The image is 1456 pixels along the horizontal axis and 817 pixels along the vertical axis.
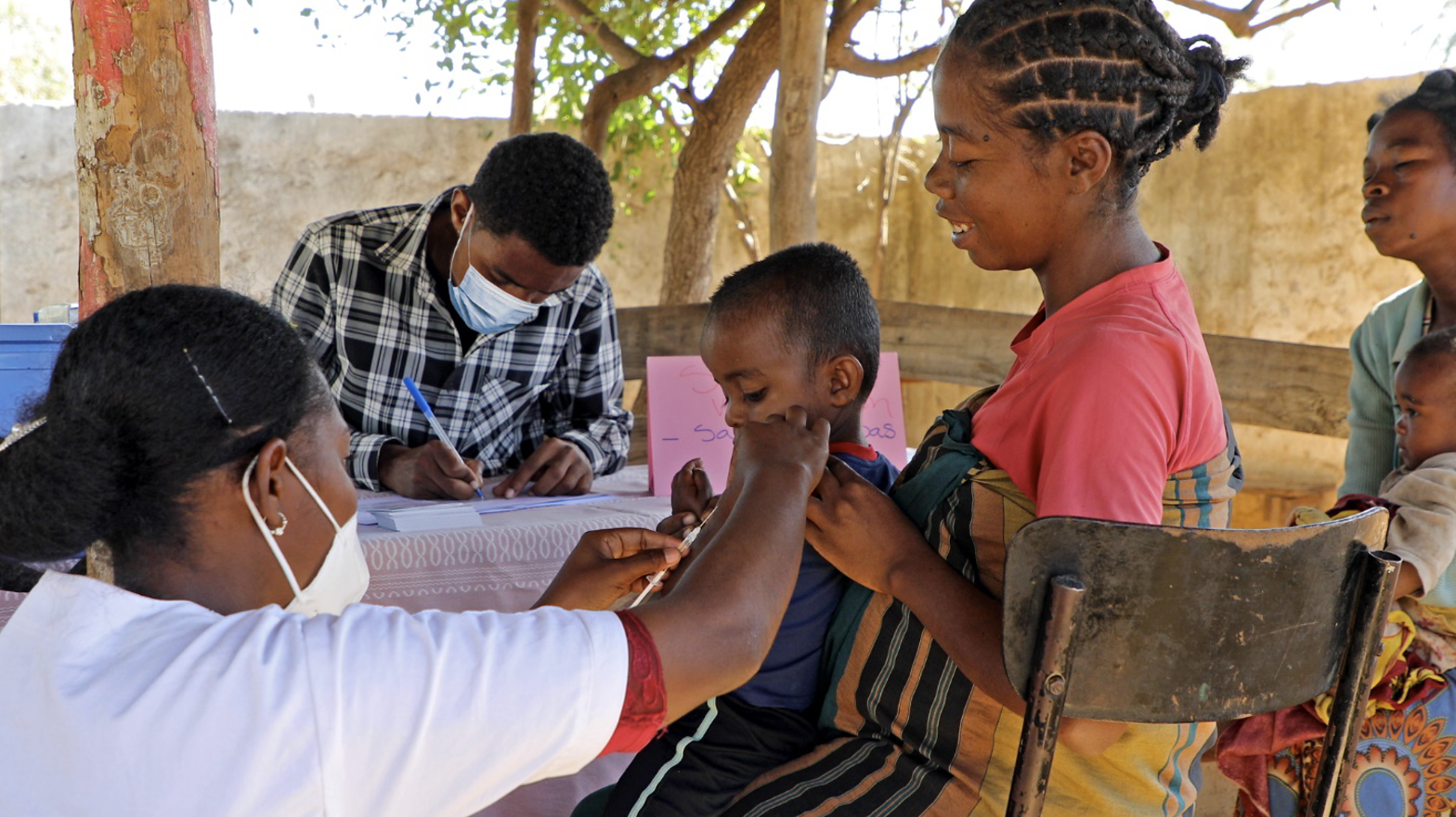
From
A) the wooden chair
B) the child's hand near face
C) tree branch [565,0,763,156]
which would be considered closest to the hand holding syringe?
the child's hand near face

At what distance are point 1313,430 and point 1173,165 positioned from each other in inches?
203

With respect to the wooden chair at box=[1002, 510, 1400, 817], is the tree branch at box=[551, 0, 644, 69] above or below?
above

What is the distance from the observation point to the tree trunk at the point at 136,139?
2078mm

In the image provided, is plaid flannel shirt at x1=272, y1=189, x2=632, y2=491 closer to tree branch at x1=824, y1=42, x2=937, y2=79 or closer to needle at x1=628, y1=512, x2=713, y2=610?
needle at x1=628, y1=512, x2=713, y2=610

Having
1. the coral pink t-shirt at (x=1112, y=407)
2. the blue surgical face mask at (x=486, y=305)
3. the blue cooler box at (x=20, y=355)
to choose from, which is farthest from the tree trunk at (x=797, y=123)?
the coral pink t-shirt at (x=1112, y=407)

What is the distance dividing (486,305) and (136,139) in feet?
3.66

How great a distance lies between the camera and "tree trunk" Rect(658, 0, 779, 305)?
620 centimetres

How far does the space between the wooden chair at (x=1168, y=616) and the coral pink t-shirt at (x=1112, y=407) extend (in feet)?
0.27

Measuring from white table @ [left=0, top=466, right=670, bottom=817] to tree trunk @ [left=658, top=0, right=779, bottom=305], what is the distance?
419cm

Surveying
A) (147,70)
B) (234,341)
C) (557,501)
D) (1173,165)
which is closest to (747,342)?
(557,501)

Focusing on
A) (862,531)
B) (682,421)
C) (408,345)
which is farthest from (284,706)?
(408,345)

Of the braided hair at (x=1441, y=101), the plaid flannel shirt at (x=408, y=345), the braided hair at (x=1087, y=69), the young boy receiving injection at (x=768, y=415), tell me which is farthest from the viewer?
the plaid flannel shirt at (x=408, y=345)

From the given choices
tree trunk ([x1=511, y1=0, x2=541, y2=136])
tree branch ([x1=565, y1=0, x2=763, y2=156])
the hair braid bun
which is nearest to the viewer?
the hair braid bun

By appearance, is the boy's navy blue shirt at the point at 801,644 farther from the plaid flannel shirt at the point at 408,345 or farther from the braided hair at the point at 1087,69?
the plaid flannel shirt at the point at 408,345
